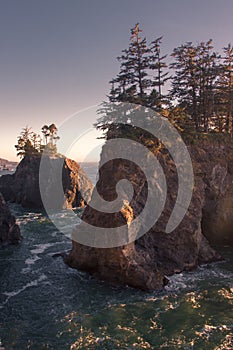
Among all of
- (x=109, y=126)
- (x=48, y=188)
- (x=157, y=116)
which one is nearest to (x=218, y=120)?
(x=157, y=116)

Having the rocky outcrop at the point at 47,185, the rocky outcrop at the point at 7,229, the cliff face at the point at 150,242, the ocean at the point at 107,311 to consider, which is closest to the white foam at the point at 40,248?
the rocky outcrop at the point at 7,229

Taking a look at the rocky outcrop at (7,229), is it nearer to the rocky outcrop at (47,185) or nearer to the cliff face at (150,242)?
the cliff face at (150,242)

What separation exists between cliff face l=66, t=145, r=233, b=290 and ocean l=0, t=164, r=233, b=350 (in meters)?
1.21

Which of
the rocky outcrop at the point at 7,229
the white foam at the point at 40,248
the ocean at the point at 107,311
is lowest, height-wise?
the ocean at the point at 107,311

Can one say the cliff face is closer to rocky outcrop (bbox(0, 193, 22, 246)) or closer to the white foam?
the white foam

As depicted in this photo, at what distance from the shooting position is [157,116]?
3078cm

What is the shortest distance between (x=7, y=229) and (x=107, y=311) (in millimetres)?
23727

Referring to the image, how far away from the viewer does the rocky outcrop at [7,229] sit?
37.8 m

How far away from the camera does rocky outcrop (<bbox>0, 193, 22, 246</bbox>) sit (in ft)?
124

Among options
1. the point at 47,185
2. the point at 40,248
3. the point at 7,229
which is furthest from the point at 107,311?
the point at 47,185

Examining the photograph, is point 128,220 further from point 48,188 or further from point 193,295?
point 48,188

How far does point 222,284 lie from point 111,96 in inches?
1002

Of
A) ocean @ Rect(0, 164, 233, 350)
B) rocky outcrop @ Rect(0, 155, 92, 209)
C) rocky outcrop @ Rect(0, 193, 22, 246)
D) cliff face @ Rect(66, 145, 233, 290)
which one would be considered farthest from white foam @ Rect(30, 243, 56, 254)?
rocky outcrop @ Rect(0, 155, 92, 209)

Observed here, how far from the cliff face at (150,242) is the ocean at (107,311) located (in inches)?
47.5
